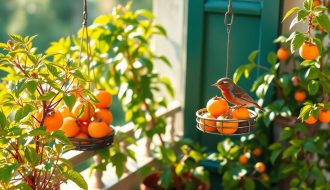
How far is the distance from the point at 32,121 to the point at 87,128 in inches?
12.7

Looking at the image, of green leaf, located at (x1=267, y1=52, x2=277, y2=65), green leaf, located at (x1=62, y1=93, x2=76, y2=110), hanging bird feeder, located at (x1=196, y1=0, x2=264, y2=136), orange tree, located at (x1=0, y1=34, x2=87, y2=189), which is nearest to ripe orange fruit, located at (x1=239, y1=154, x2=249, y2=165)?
green leaf, located at (x1=267, y1=52, x2=277, y2=65)

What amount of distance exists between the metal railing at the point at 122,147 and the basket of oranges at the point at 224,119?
32.8 inches

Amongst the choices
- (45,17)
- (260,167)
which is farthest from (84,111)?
(45,17)

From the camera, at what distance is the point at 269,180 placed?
3.19 metres

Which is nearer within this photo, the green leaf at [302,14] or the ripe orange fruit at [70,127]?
the green leaf at [302,14]

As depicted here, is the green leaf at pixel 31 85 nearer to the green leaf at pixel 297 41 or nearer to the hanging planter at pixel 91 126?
the hanging planter at pixel 91 126

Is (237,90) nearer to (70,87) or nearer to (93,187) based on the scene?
(70,87)

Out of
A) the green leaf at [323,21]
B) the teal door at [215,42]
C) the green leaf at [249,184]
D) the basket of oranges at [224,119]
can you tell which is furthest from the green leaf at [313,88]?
the green leaf at [249,184]

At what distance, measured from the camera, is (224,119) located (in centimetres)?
204

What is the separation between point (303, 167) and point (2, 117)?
1736mm

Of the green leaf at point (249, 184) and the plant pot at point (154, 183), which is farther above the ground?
the green leaf at point (249, 184)

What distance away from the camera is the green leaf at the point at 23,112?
1.89 m

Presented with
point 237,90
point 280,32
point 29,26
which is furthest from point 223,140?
point 29,26

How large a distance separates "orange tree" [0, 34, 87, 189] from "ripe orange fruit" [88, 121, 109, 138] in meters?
0.21
